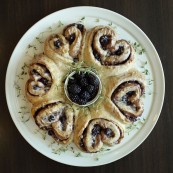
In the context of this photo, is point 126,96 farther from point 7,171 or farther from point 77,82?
point 7,171

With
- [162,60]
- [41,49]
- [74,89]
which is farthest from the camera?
[162,60]

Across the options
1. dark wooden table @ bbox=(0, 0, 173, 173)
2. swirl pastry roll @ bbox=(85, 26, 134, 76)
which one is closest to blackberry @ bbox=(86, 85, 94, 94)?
swirl pastry roll @ bbox=(85, 26, 134, 76)

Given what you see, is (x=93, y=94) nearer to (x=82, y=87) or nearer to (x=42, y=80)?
(x=82, y=87)

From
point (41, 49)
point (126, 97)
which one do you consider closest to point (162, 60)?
point (126, 97)

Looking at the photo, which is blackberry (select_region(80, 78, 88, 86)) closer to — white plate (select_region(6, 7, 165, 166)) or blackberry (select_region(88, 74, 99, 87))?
blackberry (select_region(88, 74, 99, 87))

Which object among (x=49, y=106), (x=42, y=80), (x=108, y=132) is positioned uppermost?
(x=42, y=80)

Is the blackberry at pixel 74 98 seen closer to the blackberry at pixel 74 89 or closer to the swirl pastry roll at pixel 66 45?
the blackberry at pixel 74 89
